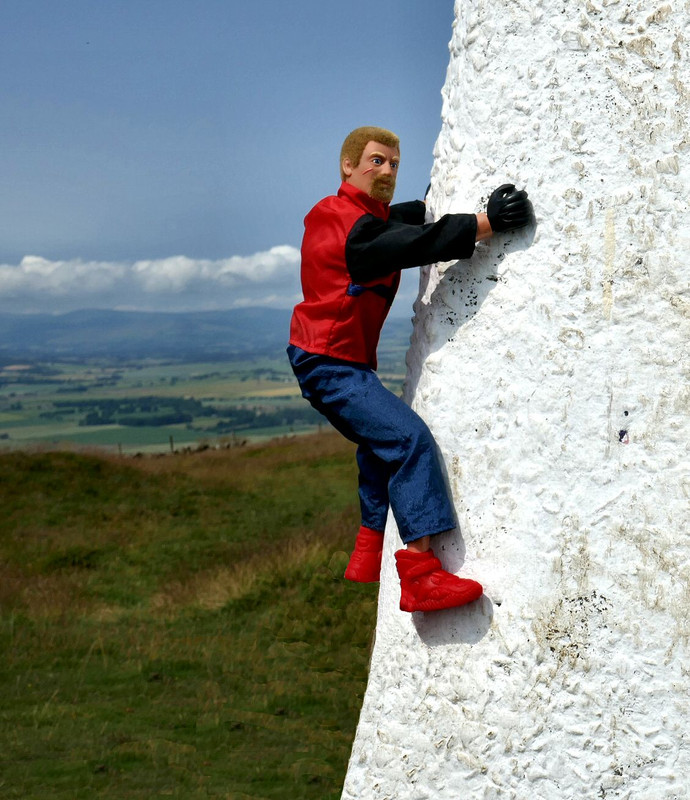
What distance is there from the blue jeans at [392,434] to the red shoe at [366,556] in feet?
1.57

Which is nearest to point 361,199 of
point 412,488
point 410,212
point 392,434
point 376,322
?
point 410,212

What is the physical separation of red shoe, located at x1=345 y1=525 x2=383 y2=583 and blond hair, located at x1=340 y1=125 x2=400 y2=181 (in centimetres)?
149

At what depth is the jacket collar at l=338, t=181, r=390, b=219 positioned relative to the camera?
3635 mm

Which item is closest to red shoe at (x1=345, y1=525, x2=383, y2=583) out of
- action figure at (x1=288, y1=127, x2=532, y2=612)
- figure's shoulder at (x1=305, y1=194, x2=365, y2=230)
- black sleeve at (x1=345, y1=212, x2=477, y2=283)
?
action figure at (x1=288, y1=127, x2=532, y2=612)

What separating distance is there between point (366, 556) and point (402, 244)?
1.39m

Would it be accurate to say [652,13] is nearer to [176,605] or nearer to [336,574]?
[336,574]

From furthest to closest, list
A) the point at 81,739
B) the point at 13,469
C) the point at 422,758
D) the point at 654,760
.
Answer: the point at 13,469 → the point at 81,739 → the point at 422,758 → the point at 654,760

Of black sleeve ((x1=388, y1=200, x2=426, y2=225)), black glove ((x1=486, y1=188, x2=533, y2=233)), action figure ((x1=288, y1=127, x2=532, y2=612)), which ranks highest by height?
black sleeve ((x1=388, y1=200, x2=426, y2=225))

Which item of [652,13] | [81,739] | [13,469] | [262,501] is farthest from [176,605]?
[652,13]

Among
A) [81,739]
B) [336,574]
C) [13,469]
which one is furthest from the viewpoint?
[13,469]

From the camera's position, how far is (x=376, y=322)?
145 inches

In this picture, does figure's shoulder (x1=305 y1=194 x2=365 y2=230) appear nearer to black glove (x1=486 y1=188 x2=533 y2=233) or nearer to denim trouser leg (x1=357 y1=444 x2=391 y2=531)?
black glove (x1=486 y1=188 x2=533 y2=233)

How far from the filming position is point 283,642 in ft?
32.8

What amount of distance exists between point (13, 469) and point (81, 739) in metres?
11.1
